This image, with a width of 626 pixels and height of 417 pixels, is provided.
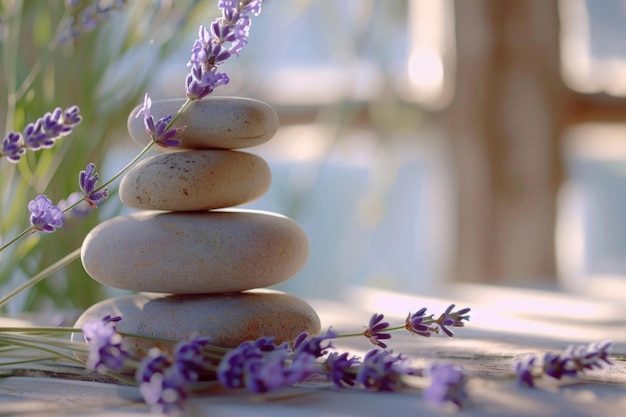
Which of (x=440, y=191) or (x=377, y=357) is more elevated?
(x=440, y=191)

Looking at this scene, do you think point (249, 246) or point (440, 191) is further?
point (440, 191)

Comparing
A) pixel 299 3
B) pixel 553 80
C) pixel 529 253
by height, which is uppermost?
pixel 299 3

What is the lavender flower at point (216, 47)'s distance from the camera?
520mm

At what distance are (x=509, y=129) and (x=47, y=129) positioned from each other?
73.0 inches

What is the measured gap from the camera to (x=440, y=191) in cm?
247

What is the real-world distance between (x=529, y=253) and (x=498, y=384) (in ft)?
5.86

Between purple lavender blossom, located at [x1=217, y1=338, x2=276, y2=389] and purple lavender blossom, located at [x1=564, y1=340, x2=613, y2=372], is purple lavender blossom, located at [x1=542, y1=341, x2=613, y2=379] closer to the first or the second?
purple lavender blossom, located at [x1=564, y1=340, x2=613, y2=372]

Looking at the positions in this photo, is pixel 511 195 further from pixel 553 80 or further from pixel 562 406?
pixel 562 406

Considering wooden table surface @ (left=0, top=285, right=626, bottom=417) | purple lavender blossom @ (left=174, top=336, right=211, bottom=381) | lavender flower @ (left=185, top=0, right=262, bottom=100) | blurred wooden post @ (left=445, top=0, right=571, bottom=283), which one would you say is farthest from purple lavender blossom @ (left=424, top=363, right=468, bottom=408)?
blurred wooden post @ (left=445, top=0, right=571, bottom=283)

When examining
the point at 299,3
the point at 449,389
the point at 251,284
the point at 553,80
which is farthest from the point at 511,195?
the point at 449,389

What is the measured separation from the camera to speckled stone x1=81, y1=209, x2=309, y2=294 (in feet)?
2.02

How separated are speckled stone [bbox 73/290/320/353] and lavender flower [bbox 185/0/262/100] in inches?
7.2

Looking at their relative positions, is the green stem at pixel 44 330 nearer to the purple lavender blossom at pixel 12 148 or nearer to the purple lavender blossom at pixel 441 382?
the purple lavender blossom at pixel 12 148

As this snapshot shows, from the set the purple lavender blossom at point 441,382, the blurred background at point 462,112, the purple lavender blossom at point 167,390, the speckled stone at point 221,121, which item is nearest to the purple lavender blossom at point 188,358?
the purple lavender blossom at point 167,390
